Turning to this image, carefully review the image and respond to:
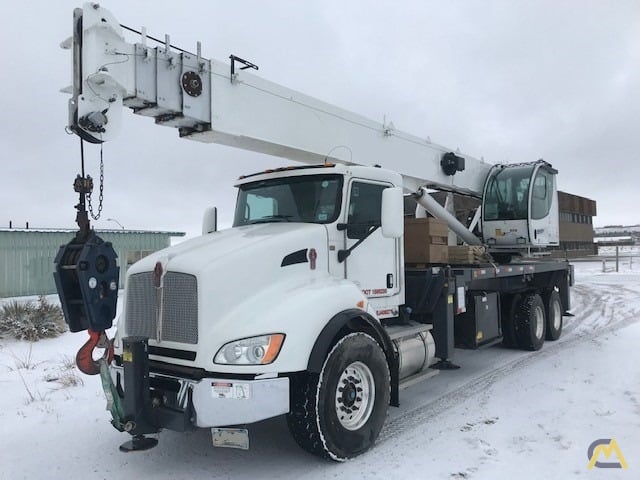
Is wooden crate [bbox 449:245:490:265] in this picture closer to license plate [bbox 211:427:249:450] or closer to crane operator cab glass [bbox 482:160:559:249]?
crane operator cab glass [bbox 482:160:559:249]

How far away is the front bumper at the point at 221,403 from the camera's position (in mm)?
3965

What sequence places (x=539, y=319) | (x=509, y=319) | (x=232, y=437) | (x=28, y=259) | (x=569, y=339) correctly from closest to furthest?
(x=232, y=437) → (x=509, y=319) → (x=539, y=319) → (x=569, y=339) → (x=28, y=259)

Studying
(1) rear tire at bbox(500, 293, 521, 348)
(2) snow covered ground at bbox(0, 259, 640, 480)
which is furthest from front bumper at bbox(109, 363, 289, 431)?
(1) rear tire at bbox(500, 293, 521, 348)

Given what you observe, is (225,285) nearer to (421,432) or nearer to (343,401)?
(343,401)

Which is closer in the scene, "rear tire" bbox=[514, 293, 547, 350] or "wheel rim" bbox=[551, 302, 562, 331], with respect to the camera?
"rear tire" bbox=[514, 293, 547, 350]

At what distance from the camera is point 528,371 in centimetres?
778

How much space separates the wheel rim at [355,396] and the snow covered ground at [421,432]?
0.33 metres

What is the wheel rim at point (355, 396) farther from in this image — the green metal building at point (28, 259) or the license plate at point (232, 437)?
the green metal building at point (28, 259)

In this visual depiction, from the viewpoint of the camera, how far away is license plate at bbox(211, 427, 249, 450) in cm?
405

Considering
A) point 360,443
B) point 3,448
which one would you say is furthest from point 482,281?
point 3,448
